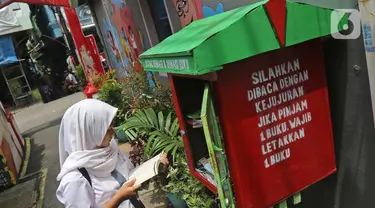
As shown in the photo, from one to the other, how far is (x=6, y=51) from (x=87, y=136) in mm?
17126

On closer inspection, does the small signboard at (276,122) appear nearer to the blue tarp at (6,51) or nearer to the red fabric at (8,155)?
the red fabric at (8,155)

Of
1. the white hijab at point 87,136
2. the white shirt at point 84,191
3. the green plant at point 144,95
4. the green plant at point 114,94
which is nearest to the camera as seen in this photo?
the white shirt at point 84,191

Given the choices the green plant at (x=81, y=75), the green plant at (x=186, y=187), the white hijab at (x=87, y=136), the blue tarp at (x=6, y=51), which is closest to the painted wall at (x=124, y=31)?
the green plant at (x=186, y=187)

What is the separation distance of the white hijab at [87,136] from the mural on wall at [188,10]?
1605 millimetres

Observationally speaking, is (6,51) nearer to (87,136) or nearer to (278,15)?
(87,136)

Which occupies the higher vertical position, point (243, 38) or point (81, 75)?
point (243, 38)

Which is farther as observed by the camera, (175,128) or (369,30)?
(175,128)

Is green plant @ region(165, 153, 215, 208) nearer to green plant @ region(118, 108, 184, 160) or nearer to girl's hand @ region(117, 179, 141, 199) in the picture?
green plant @ region(118, 108, 184, 160)

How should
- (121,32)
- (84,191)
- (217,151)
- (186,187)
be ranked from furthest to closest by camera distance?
(121,32) < (186,187) < (84,191) < (217,151)

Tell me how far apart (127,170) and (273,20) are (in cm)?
137

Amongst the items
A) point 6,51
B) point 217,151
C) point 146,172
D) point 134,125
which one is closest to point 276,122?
point 217,151

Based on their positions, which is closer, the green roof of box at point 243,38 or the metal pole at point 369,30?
the green roof of box at point 243,38

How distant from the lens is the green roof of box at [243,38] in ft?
4.19

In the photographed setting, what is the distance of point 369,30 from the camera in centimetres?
140
